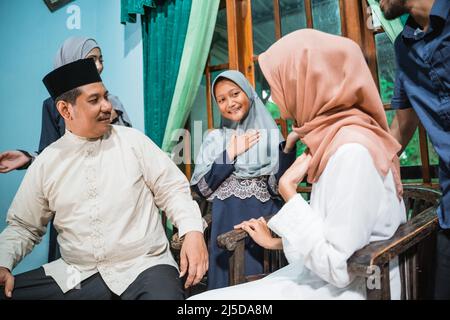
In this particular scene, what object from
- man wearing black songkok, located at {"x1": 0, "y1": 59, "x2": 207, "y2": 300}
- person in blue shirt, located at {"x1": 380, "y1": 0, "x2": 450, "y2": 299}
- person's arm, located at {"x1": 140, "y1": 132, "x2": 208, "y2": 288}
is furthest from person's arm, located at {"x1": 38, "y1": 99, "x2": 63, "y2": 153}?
person in blue shirt, located at {"x1": 380, "y1": 0, "x2": 450, "y2": 299}

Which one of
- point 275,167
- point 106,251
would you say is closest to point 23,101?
point 106,251

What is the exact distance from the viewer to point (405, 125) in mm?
1265

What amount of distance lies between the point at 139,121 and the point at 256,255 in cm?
127

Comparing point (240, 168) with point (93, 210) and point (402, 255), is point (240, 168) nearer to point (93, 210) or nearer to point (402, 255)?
point (93, 210)

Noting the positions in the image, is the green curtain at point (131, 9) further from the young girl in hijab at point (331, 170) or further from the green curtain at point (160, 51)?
the young girl in hijab at point (331, 170)

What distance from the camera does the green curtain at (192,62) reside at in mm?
2059

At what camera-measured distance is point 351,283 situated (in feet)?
2.69

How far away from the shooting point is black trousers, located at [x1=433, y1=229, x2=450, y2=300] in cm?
104

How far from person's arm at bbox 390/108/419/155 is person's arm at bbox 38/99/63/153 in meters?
1.48

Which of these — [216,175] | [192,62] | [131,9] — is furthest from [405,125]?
[131,9]

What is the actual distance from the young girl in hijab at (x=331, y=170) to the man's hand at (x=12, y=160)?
0.93 meters

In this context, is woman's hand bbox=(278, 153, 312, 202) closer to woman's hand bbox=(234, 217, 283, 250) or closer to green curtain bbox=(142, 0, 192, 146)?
woman's hand bbox=(234, 217, 283, 250)

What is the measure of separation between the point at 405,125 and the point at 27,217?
1412 millimetres

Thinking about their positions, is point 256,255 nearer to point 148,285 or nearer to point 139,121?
point 148,285
